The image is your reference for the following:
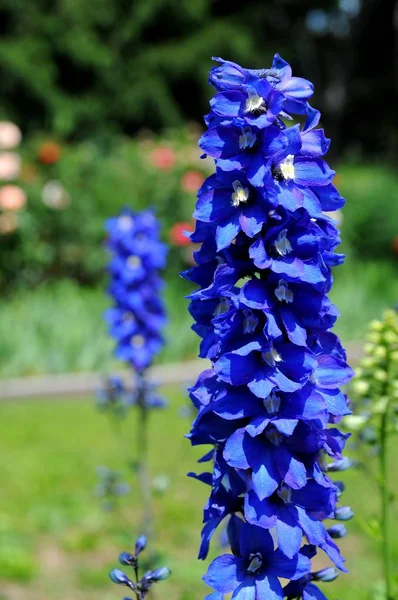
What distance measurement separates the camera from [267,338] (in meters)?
1.33

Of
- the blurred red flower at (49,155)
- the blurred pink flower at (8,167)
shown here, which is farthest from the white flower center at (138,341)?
the blurred red flower at (49,155)

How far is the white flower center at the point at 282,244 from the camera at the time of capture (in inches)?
52.9

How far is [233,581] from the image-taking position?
1.34m

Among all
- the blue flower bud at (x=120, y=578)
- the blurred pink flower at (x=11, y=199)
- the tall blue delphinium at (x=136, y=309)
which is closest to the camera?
the blue flower bud at (x=120, y=578)

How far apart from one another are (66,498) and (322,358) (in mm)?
3871

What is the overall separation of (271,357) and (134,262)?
2582 mm

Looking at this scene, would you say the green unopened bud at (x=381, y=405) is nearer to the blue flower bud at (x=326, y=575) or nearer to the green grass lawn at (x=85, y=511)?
the blue flower bud at (x=326, y=575)

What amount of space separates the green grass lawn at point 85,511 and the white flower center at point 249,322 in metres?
1.92

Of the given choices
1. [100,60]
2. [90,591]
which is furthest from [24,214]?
[100,60]

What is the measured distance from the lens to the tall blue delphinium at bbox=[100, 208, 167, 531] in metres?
3.86

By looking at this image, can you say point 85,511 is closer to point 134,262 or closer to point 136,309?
point 136,309

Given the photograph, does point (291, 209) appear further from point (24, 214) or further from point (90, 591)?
point (24, 214)

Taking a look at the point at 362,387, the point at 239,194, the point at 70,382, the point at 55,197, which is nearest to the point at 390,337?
the point at 362,387

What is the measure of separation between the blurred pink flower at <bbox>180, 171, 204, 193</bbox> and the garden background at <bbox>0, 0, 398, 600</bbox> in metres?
0.04
